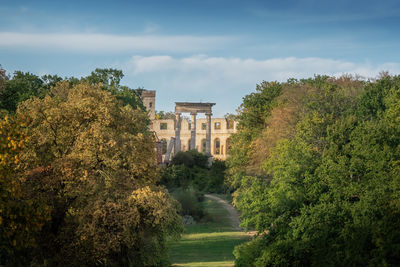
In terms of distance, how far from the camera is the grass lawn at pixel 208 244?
1098 inches

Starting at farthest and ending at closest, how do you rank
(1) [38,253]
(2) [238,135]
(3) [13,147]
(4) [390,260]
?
(2) [238,135], (4) [390,260], (1) [38,253], (3) [13,147]

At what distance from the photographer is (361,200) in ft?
72.5

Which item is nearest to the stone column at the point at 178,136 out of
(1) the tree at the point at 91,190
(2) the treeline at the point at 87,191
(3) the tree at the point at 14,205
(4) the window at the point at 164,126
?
(4) the window at the point at 164,126

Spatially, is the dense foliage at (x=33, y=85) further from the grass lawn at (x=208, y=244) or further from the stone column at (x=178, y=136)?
the stone column at (x=178, y=136)

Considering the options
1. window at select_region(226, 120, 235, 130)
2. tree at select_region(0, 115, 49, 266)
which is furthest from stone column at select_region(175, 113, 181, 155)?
tree at select_region(0, 115, 49, 266)

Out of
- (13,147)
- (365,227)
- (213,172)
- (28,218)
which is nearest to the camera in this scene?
(13,147)

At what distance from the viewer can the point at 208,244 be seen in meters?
31.6

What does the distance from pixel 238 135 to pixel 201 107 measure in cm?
2490

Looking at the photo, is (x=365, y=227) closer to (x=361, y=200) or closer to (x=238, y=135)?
(x=361, y=200)

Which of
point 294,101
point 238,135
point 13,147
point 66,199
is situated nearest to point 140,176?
point 66,199

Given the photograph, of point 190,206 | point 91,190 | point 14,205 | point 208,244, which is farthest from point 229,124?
point 14,205

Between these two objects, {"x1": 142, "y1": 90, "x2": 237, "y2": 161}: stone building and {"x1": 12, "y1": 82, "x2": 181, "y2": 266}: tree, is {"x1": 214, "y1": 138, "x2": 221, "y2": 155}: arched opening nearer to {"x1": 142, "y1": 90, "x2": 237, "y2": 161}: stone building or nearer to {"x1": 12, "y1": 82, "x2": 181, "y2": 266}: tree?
{"x1": 142, "y1": 90, "x2": 237, "y2": 161}: stone building

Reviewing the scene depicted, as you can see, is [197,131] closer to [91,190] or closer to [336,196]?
[336,196]

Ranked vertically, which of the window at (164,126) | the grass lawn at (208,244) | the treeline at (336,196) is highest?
the window at (164,126)
